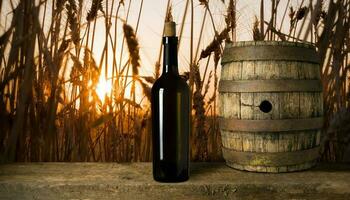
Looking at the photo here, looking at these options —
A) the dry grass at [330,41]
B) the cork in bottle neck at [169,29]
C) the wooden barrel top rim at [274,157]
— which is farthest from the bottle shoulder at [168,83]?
the dry grass at [330,41]

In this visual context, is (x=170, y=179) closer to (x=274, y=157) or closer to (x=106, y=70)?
(x=274, y=157)

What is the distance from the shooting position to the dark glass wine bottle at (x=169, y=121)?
1486 millimetres

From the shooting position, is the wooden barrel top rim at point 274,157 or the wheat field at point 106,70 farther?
the wheat field at point 106,70

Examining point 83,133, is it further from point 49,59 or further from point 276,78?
point 276,78

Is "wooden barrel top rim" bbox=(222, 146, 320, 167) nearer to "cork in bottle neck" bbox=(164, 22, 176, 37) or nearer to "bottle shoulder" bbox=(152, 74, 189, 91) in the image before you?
"bottle shoulder" bbox=(152, 74, 189, 91)

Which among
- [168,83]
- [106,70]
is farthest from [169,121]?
[106,70]

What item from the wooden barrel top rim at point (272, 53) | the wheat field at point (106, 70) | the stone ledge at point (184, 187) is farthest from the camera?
the wheat field at point (106, 70)

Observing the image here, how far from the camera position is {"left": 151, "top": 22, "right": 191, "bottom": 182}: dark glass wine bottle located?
1.49m

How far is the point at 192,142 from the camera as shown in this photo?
201 centimetres

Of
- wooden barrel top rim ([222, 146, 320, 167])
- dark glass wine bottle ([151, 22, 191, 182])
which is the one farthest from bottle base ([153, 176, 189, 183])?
wooden barrel top rim ([222, 146, 320, 167])

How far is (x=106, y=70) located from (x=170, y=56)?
0.56m

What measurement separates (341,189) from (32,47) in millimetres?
1529

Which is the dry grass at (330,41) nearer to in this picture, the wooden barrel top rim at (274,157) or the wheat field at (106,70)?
the wheat field at (106,70)

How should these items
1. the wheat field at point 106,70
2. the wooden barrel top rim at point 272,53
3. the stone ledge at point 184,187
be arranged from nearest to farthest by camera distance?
the stone ledge at point 184,187 → the wooden barrel top rim at point 272,53 → the wheat field at point 106,70
